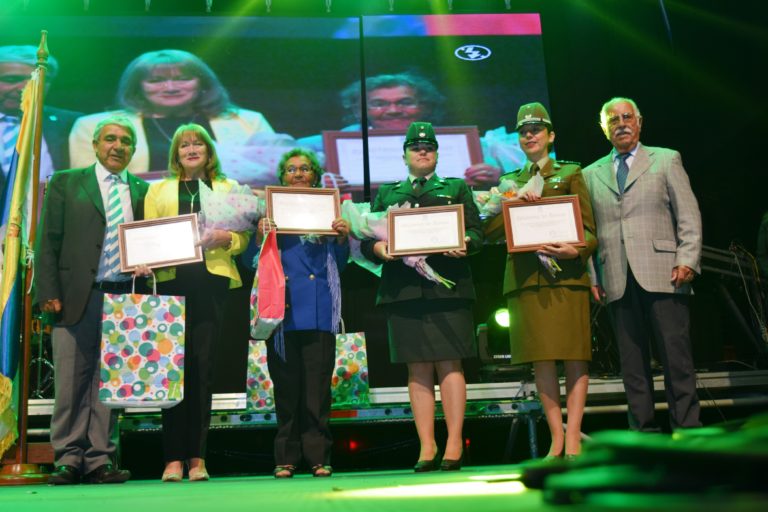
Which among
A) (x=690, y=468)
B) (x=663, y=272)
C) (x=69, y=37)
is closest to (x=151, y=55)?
(x=69, y=37)

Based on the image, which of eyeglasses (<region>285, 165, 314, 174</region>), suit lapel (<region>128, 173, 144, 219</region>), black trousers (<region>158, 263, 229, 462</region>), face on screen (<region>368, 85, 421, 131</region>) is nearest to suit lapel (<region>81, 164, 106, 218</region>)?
suit lapel (<region>128, 173, 144, 219</region>)

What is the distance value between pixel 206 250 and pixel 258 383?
112 cm

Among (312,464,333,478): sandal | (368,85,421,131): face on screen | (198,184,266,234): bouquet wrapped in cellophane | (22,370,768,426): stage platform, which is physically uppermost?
(368,85,421,131): face on screen

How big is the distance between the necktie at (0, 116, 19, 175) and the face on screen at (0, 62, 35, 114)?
8 cm

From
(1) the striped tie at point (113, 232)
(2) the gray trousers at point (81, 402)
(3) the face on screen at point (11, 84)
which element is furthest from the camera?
(3) the face on screen at point (11, 84)

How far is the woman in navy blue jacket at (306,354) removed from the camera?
3.54m

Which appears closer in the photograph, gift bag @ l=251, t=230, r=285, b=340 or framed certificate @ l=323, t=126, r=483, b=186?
gift bag @ l=251, t=230, r=285, b=340

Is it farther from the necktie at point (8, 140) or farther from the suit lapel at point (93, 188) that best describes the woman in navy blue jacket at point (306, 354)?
the necktie at point (8, 140)

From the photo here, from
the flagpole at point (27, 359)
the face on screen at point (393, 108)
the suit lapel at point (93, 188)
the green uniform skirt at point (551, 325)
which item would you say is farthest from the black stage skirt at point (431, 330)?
the face on screen at point (393, 108)

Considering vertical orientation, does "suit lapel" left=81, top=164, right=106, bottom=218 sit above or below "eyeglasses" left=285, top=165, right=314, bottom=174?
below

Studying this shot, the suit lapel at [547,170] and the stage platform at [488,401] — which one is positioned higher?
the suit lapel at [547,170]

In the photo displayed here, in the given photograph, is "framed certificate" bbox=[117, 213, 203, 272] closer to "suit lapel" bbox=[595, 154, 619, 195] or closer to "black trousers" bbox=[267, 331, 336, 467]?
"black trousers" bbox=[267, 331, 336, 467]

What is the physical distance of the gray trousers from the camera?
3363 millimetres

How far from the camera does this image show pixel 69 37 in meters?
5.90
